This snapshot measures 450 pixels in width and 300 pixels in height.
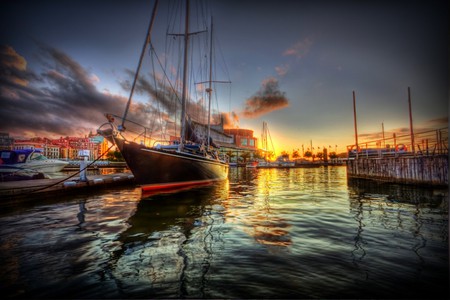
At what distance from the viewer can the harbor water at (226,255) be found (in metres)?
2.86

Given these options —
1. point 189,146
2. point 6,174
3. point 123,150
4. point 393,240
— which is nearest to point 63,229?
point 123,150

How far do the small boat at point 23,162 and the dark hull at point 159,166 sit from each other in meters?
11.9

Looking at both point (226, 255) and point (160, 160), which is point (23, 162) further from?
point (226, 255)

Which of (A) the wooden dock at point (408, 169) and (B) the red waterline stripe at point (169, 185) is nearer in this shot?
(B) the red waterline stripe at point (169, 185)

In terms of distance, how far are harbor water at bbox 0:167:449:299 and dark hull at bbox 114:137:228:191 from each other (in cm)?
507

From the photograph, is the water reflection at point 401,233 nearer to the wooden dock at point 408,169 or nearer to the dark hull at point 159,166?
the wooden dock at point 408,169

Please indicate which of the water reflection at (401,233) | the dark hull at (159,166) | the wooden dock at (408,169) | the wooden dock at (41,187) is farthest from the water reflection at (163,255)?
the wooden dock at (408,169)

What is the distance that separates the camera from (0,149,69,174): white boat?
18.6 meters

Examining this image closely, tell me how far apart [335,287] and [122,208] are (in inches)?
331

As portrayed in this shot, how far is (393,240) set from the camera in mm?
4711

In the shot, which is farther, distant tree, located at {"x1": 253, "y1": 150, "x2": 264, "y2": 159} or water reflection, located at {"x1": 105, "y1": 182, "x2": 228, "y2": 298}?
distant tree, located at {"x1": 253, "y1": 150, "x2": 264, "y2": 159}

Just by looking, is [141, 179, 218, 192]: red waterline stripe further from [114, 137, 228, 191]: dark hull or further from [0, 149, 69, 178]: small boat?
[0, 149, 69, 178]: small boat

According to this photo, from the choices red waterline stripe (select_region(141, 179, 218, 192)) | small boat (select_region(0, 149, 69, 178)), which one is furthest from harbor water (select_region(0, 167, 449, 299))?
small boat (select_region(0, 149, 69, 178))

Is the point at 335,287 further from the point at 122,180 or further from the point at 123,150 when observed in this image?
the point at 122,180
